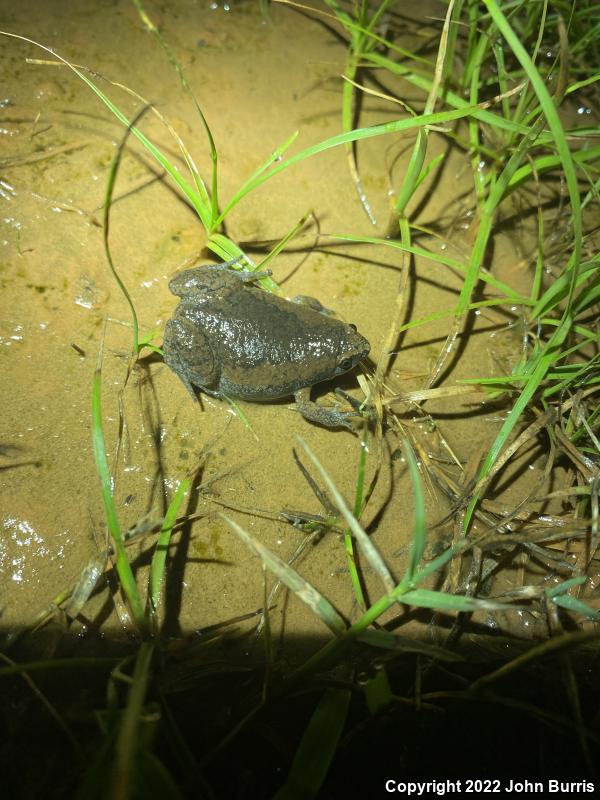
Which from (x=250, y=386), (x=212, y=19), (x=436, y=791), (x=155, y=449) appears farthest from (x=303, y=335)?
(x=212, y=19)

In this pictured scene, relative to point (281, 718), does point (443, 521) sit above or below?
above

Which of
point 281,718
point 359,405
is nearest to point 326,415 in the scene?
point 359,405

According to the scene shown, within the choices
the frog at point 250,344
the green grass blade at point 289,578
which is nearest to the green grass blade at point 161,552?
the green grass blade at point 289,578

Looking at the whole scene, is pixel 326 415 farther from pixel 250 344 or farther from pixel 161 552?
pixel 161 552

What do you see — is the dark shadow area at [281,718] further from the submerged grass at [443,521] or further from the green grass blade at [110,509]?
the green grass blade at [110,509]

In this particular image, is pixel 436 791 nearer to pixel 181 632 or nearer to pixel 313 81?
pixel 181 632

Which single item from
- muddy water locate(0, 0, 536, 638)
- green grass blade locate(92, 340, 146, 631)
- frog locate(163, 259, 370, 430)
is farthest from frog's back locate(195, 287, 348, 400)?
green grass blade locate(92, 340, 146, 631)
